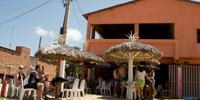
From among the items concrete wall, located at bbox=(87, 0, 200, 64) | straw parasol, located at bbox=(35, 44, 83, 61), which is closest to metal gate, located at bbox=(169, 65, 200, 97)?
concrete wall, located at bbox=(87, 0, 200, 64)

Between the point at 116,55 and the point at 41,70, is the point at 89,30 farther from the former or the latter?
the point at 41,70

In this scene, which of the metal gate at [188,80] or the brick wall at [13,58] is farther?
the brick wall at [13,58]

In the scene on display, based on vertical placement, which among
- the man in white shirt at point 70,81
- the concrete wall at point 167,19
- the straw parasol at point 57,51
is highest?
the concrete wall at point 167,19

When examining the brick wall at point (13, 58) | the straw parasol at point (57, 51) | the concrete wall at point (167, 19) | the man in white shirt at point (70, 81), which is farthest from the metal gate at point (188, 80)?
the brick wall at point (13, 58)

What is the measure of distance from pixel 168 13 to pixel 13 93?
10567 millimetres

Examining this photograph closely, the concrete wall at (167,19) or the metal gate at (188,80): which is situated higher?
the concrete wall at (167,19)

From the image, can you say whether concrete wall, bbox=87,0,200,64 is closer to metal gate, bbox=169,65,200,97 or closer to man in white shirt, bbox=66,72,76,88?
metal gate, bbox=169,65,200,97

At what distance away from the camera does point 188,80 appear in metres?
13.6

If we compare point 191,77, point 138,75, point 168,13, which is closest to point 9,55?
point 138,75

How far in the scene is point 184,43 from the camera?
13.5m

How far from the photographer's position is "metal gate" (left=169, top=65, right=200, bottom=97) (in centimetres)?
1341

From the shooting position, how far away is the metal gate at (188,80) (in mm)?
13414

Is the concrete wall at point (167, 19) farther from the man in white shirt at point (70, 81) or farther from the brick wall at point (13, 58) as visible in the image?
the brick wall at point (13, 58)

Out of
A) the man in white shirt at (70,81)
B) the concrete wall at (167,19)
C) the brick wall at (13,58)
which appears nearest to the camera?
the man in white shirt at (70,81)
